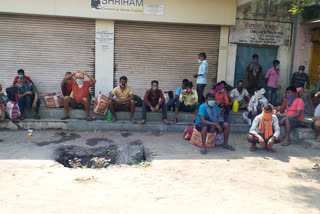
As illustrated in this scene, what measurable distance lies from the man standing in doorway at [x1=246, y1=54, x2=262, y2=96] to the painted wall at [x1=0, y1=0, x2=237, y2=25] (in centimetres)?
153

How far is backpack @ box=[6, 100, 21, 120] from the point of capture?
7.25m

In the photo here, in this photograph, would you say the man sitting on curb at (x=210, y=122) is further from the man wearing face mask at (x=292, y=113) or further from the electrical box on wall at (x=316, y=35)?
the electrical box on wall at (x=316, y=35)

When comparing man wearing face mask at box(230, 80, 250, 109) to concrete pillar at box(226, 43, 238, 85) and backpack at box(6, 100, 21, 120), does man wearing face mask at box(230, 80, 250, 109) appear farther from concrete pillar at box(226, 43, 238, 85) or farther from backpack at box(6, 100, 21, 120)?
backpack at box(6, 100, 21, 120)

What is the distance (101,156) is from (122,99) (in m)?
2.15

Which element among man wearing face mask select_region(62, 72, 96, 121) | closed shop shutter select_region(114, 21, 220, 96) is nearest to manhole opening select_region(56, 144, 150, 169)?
man wearing face mask select_region(62, 72, 96, 121)

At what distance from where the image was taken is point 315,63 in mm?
10180

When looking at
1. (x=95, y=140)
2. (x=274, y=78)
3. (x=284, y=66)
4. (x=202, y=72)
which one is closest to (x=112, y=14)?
(x=202, y=72)

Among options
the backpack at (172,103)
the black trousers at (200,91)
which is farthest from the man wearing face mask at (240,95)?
the backpack at (172,103)

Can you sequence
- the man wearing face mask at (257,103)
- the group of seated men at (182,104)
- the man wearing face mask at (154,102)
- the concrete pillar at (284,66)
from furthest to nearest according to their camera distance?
the concrete pillar at (284,66) → the man wearing face mask at (257,103) → the man wearing face mask at (154,102) → the group of seated men at (182,104)

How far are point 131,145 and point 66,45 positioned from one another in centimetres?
470

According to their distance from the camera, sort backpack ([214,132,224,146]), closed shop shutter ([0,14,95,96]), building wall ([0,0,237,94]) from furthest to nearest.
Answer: closed shop shutter ([0,14,95,96]) < building wall ([0,0,237,94]) < backpack ([214,132,224,146])

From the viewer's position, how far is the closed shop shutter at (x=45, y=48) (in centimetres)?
898

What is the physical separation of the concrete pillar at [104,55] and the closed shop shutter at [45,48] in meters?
0.23

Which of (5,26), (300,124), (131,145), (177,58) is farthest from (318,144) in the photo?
(5,26)
